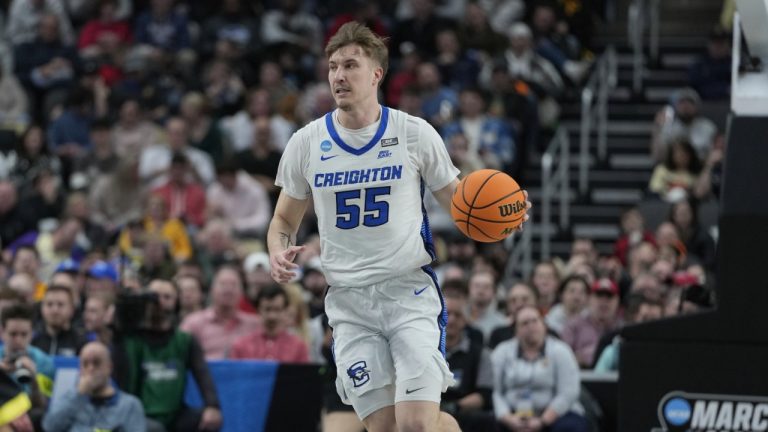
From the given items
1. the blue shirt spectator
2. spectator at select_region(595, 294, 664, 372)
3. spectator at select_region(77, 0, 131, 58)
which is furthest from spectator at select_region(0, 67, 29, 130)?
spectator at select_region(595, 294, 664, 372)

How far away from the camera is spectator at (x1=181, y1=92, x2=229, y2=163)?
1950 centimetres

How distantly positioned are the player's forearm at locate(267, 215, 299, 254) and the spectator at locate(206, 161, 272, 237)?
8.74m

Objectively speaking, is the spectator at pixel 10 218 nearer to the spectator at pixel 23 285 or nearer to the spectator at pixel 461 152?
the spectator at pixel 23 285

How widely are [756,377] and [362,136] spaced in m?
3.09

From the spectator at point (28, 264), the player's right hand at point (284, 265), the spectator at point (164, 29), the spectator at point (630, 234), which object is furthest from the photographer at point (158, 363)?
the spectator at point (164, 29)

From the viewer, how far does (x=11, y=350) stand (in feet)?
40.9

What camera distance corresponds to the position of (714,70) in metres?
20.5

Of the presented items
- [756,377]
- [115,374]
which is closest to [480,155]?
[115,374]

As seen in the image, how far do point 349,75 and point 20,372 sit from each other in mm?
4726

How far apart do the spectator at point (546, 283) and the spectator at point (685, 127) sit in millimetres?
3949

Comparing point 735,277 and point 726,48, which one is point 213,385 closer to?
point 735,277

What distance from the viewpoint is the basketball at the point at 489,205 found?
866 centimetres

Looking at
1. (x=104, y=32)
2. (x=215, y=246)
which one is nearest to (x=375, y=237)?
(x=215, y=246)

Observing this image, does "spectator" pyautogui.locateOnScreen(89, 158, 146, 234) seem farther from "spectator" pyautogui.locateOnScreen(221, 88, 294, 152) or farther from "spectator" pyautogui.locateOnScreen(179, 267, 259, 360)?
"spectator" pyautogui.locateOnScreen(179, 267, 259, 360)
